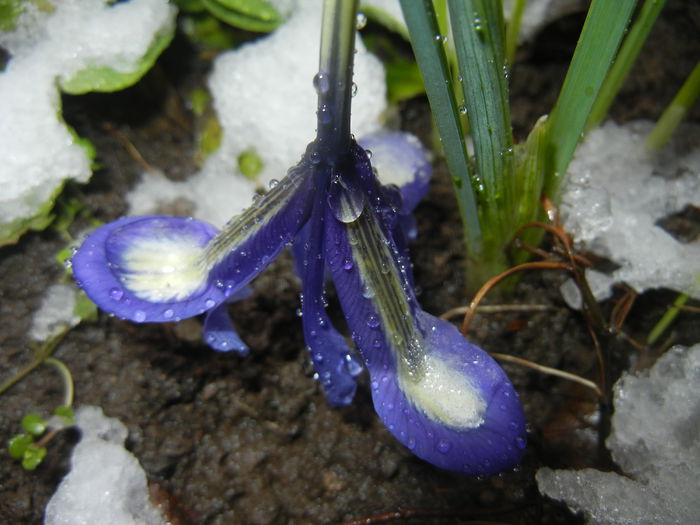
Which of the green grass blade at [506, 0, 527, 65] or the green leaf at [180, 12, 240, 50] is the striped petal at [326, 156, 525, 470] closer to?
the green grass blade at [506, 0, 527, 65]

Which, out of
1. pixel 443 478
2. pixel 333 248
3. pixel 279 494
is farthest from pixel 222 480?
pixel 333 248

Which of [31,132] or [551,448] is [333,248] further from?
[31,132]

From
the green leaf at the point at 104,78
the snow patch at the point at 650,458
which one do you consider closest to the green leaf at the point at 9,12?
the green leaf at the point at 104,78

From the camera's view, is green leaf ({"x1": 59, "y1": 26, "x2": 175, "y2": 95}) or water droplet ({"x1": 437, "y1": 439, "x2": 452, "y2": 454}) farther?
green leaf ({"x1": 59, "y1": 26, "x2": 175, "y2": 95})

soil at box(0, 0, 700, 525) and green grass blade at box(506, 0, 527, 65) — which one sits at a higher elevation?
green grass blade at box(506, 0, 527, 65)

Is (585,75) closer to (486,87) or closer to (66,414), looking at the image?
(486,87)

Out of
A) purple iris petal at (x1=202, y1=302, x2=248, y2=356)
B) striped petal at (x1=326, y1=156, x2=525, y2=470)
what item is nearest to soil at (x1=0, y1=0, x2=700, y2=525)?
purple iris petal at (x1=202, y1=302, x2=248, y2=356)

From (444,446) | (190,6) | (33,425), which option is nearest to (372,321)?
(444,446)
